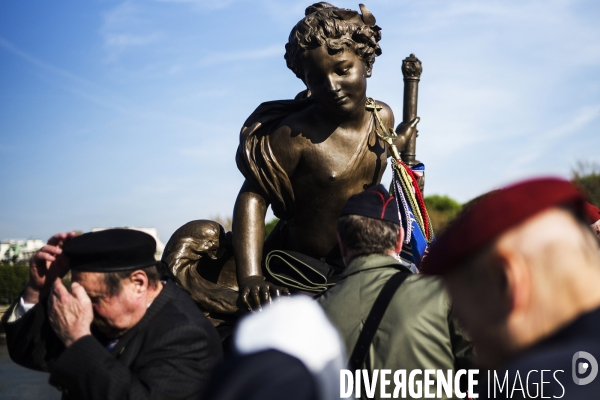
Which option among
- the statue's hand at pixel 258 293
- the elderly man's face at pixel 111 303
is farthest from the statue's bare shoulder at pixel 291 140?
the elderly man's face at pixel 111 303

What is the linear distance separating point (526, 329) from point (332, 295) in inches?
56.4

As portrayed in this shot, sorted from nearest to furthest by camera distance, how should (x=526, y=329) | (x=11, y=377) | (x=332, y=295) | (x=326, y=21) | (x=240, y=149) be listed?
1. (x=526, y=329)
2. (x=332, y=295)
3. (x=326, y=21)
4. (x=240, y=149)
5. (x=11, y=377)

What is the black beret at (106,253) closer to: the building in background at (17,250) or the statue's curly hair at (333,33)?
the statue's curly hair at (333,33)

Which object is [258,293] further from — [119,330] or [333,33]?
[333,33]

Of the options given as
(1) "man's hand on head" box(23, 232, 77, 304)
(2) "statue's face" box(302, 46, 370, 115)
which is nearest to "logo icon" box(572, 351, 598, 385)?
(1) "man's hand on head" box(23, 232, 77, 304)

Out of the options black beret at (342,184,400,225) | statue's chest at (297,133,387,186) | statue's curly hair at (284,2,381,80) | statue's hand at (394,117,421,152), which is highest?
statue's curly hair at (284,2,381,80)

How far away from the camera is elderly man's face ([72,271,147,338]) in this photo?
220 cm

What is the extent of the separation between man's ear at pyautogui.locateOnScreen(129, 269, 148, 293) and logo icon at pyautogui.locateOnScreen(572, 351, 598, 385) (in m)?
1.67

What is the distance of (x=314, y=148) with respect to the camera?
3.53m

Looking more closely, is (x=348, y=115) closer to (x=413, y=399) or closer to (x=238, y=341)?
(x=413, y=399)

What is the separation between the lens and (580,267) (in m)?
0.87

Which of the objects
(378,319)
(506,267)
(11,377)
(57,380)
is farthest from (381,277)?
(11,377)

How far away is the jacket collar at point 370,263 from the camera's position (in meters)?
2.26

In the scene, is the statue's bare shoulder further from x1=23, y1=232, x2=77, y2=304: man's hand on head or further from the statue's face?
x1=23, y1=232, x2=77, y2=304: man's hand on head
